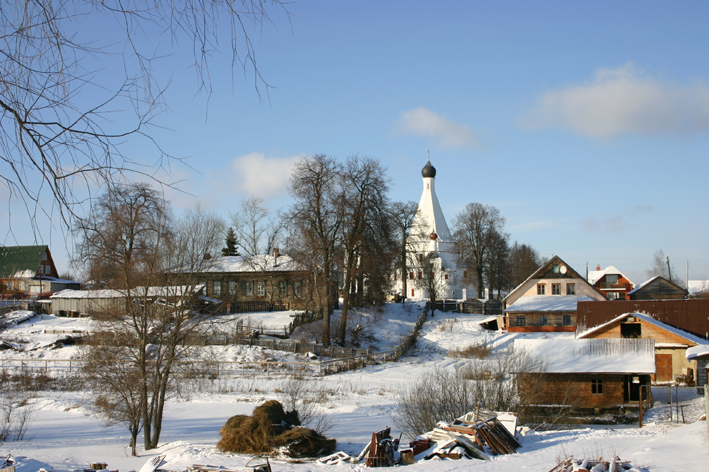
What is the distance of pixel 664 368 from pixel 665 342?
1432 millimetres

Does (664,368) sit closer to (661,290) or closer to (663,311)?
(663,311)

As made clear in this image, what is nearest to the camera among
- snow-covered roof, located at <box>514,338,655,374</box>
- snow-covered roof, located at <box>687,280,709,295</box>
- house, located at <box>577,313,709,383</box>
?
snow-covered roof, located at <box>514,338,655,374</box>

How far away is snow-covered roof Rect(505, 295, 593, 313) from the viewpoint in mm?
43688

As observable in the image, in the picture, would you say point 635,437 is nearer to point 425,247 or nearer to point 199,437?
point 199,437

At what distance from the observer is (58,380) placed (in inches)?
1105

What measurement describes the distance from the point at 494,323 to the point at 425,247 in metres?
25.9

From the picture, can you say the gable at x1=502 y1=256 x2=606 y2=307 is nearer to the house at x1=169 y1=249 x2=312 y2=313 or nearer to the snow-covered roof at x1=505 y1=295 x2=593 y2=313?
the snow-covered roof at x1=505 y1=295 x2=593 y2=313

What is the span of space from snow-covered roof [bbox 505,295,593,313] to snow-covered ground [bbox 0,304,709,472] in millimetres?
2551

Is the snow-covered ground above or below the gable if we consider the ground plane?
below

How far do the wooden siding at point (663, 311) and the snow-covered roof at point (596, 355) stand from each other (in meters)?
10.9

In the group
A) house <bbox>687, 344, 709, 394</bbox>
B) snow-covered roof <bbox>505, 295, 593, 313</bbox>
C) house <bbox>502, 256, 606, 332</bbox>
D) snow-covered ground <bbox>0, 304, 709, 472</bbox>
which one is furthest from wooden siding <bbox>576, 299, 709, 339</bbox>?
house <bbox>687, 344, 709, 394</bbox>

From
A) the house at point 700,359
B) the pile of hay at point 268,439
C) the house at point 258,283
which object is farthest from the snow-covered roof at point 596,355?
the house at point 258,283

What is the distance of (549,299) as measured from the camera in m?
45.8

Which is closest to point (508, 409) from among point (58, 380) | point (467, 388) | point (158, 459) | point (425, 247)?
point (467, 388)
